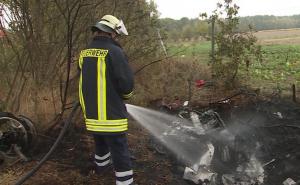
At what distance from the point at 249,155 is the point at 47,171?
9.59 feet

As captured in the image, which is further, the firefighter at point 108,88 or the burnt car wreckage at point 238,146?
the burnt car wreckage at point 238,146

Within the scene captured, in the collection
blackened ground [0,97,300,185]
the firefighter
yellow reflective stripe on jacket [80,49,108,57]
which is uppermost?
yellow reflective stripe on jacket [80,49,108,57]

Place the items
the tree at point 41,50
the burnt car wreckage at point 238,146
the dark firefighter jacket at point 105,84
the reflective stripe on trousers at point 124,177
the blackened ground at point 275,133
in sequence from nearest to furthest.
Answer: the dark firefighter jacket at point 105,84 < the reflective stripe on trousers at point 124,177 < the burnt car wreckage at point 238,146 < the blackened ground at point 275,133 < the tree at point 41,50

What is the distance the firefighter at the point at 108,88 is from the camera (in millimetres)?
4758

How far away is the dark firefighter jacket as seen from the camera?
4742 mm

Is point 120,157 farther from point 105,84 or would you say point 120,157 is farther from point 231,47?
point 231,47

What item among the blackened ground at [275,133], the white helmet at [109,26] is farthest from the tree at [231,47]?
the white helmet at [109,26]

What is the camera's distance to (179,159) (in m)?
6.38

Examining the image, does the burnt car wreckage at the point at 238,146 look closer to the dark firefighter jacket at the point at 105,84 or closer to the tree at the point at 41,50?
the dark firefighter jacket at the point at 105,84

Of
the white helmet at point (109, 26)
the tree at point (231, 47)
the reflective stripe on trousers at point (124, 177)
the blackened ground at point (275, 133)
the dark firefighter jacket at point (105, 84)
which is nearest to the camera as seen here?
the dark firefighter jacket at point (105, 84)

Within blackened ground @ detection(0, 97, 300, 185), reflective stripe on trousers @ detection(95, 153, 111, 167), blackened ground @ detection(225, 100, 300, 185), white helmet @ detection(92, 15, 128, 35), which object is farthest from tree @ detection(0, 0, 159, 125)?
blackened ground @ detection(225, 100, 300, 185)

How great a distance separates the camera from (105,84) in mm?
4812

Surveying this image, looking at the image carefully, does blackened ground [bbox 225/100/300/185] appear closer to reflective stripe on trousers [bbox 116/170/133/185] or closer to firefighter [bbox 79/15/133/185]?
reflective stripe on trousers [bbox 116/170/133/185]

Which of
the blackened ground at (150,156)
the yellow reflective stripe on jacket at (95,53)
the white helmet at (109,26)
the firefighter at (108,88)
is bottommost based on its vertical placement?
the blackened ground at (150,156)
